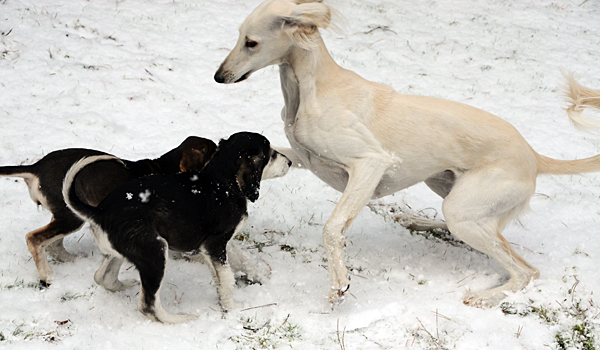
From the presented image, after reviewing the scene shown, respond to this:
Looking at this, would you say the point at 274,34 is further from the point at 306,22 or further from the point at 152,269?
the point at 152,269

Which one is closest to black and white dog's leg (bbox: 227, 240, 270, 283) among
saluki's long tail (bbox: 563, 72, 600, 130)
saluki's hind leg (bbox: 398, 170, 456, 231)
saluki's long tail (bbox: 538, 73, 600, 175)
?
saluki's hind leg (bbox: 398, 170, 456, 231)

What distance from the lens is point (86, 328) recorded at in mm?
3328

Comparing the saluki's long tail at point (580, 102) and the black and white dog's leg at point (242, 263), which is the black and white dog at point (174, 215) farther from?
the saluki's long tail at point (580, 102)

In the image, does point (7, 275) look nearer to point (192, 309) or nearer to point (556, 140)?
point (192, 309)

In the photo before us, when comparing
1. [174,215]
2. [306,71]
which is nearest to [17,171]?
[174,215]

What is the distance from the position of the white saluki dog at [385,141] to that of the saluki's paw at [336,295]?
33 mm

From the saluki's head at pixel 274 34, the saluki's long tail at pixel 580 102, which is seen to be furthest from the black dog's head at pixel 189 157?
the saluki's long tail at pixel 580 102

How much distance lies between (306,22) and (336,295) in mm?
1938

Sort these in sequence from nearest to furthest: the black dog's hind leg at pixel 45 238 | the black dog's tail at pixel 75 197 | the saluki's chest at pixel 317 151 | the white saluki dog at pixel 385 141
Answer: the black dog's tail at pixel 75 197
the black dog's hind leg at pixel 45 238
the white saluki dog at pixel 385 141
the saluki's chest at pixel 317 151

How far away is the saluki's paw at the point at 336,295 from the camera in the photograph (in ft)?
12.3

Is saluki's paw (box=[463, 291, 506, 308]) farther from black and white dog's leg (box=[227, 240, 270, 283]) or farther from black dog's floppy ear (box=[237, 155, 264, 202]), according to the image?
black dog's floppy ear (box=[237, 155, 264, 202])

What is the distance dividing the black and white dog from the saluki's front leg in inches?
24.6

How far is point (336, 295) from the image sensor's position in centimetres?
374

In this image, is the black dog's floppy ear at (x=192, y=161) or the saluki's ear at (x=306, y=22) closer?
the saluki's ear at (x=306, y=22)
